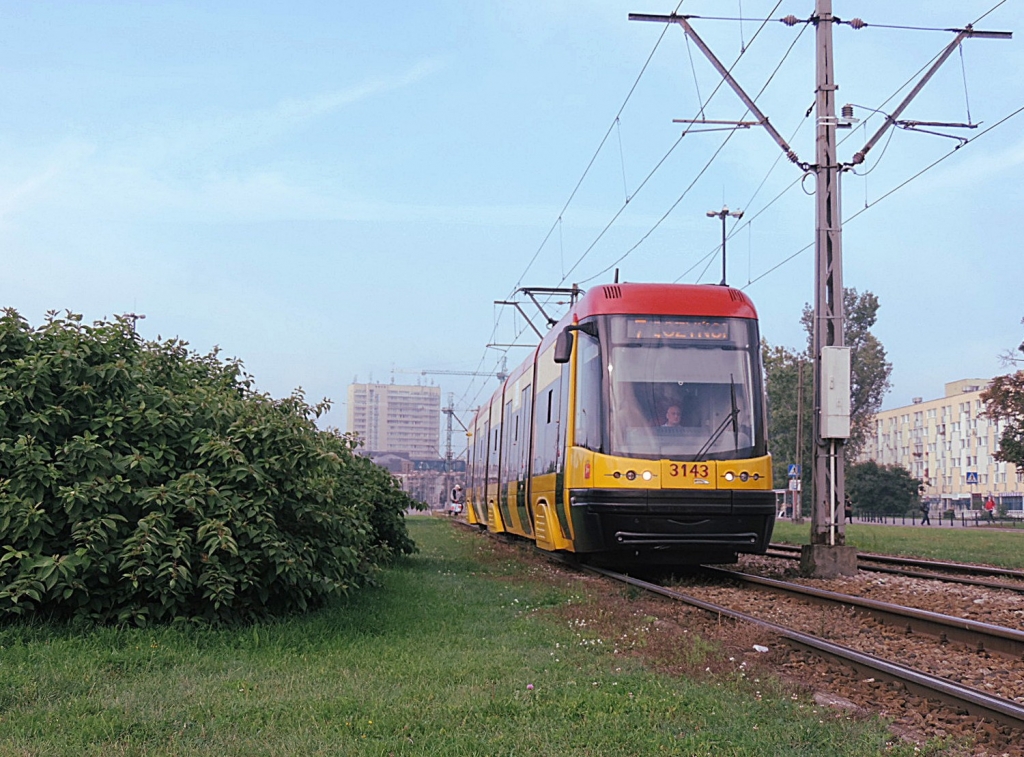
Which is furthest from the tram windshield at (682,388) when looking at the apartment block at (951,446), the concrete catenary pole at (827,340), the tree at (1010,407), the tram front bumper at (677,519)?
the apartment block at (951,446)

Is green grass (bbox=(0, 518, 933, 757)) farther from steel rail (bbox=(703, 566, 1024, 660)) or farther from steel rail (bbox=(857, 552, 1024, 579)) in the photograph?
steel rail (bbox=(857, 552, 1024, 579))

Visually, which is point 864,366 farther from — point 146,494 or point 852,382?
point 146,494

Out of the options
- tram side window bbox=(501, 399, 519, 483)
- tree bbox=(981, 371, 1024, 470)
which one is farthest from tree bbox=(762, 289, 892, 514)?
tram side window bbox=(501, 399, 519, 483)

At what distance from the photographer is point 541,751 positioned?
17.3 feet

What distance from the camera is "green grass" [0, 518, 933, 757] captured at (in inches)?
212

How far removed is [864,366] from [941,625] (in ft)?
222

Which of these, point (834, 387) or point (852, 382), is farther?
point (852, 382)

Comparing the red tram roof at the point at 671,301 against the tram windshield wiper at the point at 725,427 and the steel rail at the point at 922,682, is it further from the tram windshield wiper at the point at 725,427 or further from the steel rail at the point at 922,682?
the steel rail at the point at 922,682

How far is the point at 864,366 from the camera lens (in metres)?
73.7

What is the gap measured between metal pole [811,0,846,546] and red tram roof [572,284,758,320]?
1.83 metres

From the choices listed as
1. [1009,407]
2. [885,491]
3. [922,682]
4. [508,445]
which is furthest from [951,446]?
[922,682]

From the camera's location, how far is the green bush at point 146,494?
8.43 metres

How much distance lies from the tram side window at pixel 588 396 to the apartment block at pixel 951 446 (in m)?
98.3

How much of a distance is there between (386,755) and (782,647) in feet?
13.5
